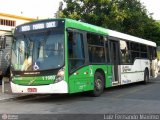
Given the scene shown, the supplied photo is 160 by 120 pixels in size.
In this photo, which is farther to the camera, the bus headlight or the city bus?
the city bus

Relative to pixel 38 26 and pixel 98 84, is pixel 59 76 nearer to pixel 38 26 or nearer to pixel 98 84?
pixel 38 26

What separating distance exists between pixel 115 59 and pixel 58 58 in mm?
5085

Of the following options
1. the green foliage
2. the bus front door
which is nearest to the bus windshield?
the bus front door

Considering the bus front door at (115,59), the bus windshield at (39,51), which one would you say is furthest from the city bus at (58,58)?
the bus front door at (115,59)

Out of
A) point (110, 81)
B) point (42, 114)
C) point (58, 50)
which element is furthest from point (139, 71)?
point (42, 114)

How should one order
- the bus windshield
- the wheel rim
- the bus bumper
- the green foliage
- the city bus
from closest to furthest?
1. the bus bumper
2. the city bus
3. the bus windshield
4. the wheel rim
5. the green foliage

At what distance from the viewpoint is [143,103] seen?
12.6 metres

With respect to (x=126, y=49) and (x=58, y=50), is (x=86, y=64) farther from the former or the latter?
(x=126, y=49)

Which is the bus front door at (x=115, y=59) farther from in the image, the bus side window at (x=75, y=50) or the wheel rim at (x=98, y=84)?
the bus side window at (x=75, y=50)

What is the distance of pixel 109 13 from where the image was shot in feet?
96.9

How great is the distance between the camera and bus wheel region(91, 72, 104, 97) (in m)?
14.8

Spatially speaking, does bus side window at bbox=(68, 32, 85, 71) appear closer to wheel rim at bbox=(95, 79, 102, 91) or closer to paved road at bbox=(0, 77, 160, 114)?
paved road at bbox=(0, 77, 160, 114)

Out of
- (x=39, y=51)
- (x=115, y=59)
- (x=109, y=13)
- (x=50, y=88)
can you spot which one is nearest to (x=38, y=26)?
(x=39, y=51)

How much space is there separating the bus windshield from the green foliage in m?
16.0
